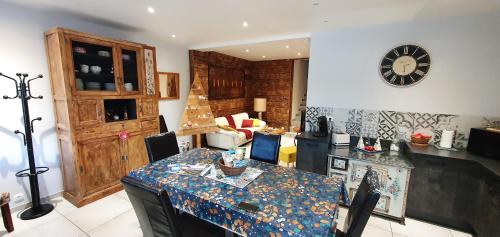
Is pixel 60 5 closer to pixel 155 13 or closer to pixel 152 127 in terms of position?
pixel 155 13

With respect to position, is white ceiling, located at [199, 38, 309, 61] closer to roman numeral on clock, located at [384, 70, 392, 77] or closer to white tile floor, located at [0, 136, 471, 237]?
roman numeral on clock, located at [384, 70, 392, 77]

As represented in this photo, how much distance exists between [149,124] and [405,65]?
3.79 metres

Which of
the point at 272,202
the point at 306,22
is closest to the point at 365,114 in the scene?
the point at 306,22

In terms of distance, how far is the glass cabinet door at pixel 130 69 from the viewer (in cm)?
320

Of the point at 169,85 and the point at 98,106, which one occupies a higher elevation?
the point at 169,85

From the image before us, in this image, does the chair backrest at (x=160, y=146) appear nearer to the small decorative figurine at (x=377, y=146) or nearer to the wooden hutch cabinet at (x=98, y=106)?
the wooden hutch cabinet at (x=98, y=106)

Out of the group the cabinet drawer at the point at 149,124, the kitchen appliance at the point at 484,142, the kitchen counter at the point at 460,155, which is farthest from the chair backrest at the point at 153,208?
the kitchen appliance at the point at 484,142

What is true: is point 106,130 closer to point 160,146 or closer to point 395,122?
point 160,146

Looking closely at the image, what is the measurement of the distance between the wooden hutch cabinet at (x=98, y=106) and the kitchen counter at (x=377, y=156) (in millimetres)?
2886

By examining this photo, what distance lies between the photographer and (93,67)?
2.91 m

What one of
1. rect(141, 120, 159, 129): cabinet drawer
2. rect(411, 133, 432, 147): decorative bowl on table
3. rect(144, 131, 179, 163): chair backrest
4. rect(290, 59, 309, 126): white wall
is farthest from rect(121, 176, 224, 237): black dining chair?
rect(290, 59, 309, 126): white wall

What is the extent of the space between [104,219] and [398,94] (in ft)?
13.1

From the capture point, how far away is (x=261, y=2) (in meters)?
2.27

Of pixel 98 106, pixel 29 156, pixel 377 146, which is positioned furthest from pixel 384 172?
pixel 29 156
